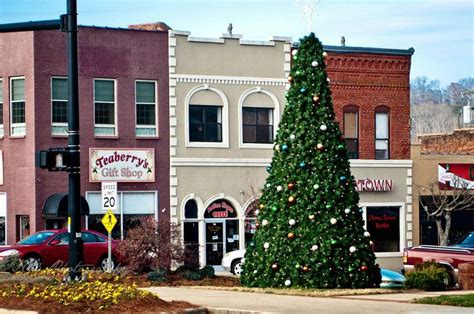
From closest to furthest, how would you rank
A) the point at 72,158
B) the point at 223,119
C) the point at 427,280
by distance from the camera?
the point at 72,158 < the point at 427,280 < the point at 223,119

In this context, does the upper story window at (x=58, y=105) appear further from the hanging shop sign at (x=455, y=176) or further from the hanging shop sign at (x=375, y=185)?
the hanging shop sign at (x=455, y=176)

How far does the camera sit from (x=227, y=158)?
46656 mm

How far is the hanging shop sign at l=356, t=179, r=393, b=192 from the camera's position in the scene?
161 ft

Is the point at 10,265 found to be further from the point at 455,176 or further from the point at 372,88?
the point at 455,176

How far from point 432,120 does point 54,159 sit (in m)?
123

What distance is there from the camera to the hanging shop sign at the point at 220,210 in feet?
152

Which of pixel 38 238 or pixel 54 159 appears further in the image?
pixel 38 238

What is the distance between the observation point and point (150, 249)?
3166cm

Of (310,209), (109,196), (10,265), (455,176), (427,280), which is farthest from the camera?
(455,176)

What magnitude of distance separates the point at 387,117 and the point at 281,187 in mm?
24260

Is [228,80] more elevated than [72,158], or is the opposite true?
[228,80]

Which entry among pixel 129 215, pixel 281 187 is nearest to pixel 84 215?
pixel 129 215

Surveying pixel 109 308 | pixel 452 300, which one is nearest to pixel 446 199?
pixel 452 300

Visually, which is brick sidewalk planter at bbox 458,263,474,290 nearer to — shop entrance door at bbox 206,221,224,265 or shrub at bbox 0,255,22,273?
shrub at bbox 0,255,22,273
